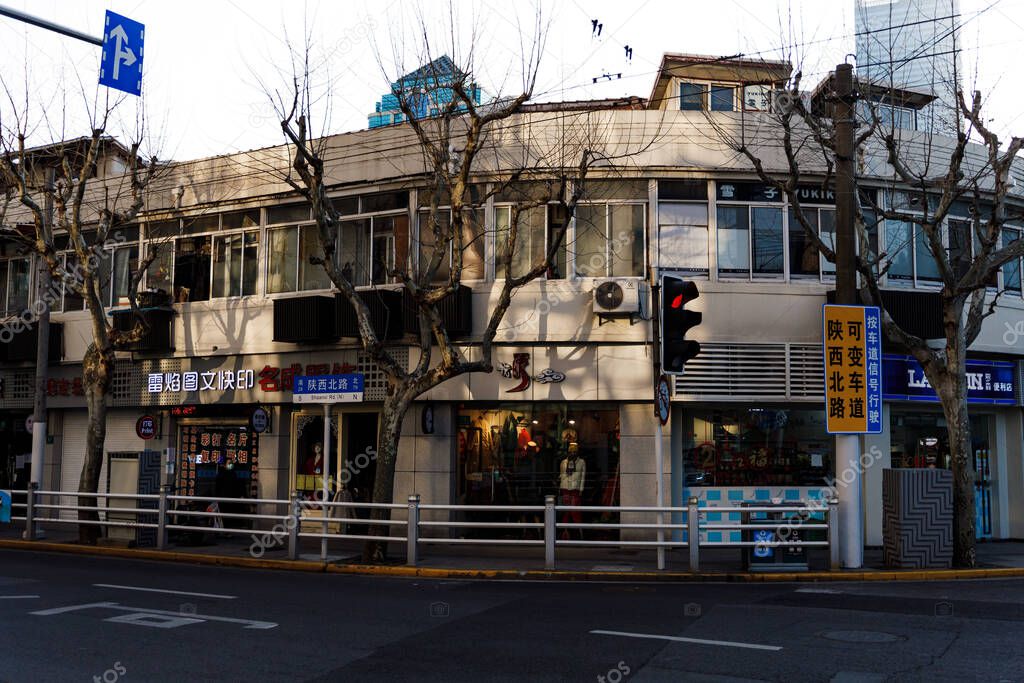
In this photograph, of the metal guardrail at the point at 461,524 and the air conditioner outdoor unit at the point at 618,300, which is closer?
the metal guardrail at the point at 461,524

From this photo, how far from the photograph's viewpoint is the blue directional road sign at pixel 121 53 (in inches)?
487

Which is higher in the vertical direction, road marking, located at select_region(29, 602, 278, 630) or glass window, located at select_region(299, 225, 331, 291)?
glass window, located at select_region(299, 225, 331, 291)

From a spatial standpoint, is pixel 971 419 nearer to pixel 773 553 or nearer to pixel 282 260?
pixel 773 553

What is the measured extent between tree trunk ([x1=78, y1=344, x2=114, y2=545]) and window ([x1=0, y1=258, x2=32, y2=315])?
7.92 metres

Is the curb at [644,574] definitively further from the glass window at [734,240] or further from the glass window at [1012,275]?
the glass window at [1012,275]

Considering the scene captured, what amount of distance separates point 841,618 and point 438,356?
11.0m

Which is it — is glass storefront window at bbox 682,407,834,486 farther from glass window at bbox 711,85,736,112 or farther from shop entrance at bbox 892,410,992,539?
glass window at bbox 711,85,736,112

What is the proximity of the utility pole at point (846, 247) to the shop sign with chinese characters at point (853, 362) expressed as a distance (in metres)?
0.31

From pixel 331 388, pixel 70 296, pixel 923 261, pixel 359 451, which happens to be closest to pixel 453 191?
pixel 331 388

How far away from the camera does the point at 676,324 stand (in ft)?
47.6

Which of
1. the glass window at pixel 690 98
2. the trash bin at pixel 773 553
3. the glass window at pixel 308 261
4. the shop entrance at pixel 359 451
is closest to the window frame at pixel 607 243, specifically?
the glass window at pixel 690 98

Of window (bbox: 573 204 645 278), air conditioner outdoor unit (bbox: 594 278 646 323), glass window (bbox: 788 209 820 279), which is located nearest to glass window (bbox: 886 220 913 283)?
glass window (bbox: 788 209 820 279)

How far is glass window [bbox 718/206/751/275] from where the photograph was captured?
742 inches

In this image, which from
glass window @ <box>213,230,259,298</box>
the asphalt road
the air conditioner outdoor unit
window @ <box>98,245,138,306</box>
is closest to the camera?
the asphalt road
